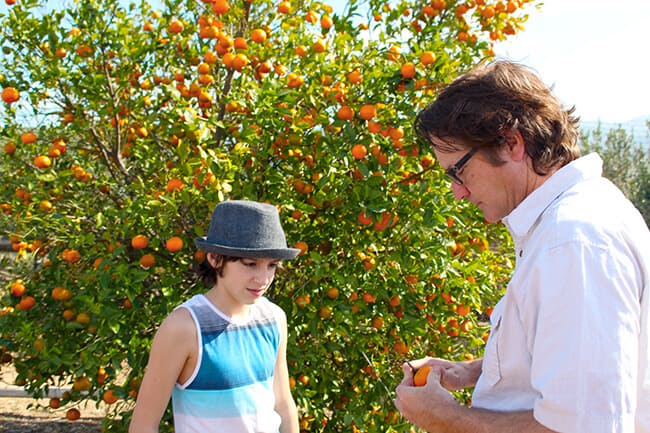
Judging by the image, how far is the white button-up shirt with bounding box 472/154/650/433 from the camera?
1026mm

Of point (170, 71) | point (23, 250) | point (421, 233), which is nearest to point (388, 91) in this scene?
point (421, 233)

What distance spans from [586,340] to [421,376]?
Result: 2.10 feet

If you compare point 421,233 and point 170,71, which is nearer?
point 421,233

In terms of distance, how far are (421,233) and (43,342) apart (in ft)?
5.75

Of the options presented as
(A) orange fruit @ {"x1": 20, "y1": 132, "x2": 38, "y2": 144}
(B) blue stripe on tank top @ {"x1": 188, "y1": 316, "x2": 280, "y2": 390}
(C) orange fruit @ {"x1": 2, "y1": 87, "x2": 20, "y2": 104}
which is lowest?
(B) blue stripe on tank top @ {"x1": 188, "y1": 316, "x2": 280, "y2": 390}

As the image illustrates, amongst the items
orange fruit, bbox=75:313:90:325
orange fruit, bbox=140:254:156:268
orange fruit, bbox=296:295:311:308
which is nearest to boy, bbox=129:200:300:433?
orange fruit, bbox=296:295:311:308

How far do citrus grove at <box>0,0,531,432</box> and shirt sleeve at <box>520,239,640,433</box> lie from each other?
1.68 metres

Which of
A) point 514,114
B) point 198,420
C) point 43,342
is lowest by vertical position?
point 43,342

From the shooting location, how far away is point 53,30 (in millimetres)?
3205

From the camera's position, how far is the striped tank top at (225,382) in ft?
6.13

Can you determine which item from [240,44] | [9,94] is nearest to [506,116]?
[240,44]

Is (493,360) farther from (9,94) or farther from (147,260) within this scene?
(9,94)

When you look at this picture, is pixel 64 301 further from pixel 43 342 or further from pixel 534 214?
pixel 534 214

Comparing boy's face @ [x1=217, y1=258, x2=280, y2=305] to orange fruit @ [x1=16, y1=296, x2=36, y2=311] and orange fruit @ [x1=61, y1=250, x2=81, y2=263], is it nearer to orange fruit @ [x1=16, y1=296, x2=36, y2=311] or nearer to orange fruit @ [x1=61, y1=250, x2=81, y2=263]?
orange fruit @ [x1=61, y1=250, x2=81, y2=263]
